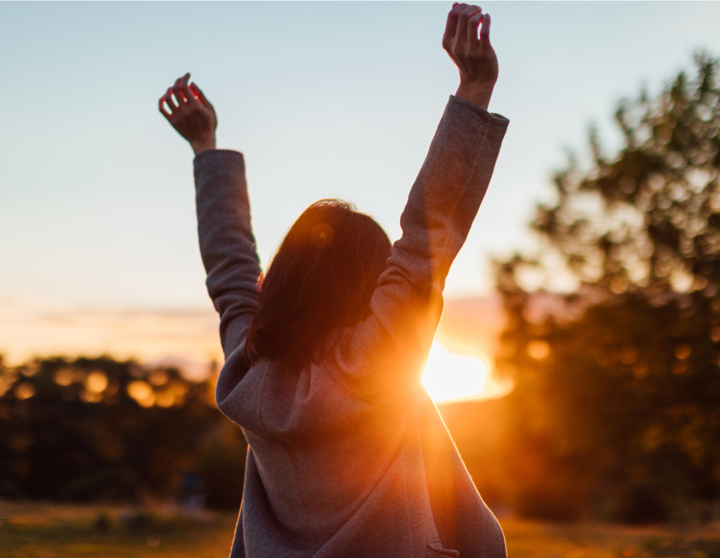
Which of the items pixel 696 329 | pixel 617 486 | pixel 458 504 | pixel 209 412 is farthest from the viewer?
pixel 209 412

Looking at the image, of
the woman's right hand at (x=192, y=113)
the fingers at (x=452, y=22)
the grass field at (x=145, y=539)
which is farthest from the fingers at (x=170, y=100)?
the grass field at (x=145, y=539)

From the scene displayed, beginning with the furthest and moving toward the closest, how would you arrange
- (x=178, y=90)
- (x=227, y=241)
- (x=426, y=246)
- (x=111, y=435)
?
(x=111, y=435) → (x=178, y=90) → (x=227, y=241) → (x=426, y=246)

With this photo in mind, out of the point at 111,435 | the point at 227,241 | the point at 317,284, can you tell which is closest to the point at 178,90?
the point at 227,241

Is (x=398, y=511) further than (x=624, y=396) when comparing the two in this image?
No

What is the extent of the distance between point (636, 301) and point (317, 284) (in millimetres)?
14618

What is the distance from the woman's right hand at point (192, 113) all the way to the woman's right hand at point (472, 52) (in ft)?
3.48

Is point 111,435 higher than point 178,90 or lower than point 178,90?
lower

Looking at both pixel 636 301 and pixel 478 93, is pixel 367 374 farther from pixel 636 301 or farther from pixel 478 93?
pixel 636 301

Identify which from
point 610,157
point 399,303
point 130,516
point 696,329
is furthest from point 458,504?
point 610,157

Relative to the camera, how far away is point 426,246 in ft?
3.91

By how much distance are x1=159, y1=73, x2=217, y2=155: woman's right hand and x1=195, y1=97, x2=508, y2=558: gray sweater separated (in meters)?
0.90

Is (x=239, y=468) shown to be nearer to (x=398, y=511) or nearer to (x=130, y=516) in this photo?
(x=130, y=516)

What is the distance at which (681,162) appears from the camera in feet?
44.3

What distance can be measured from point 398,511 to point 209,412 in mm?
43889
